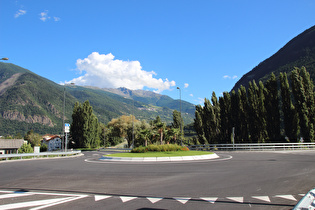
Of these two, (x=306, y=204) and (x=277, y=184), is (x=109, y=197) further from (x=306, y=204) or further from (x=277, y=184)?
(x=277, y=184)

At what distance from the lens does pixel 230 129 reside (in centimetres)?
4194

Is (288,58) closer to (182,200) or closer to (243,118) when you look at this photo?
(243,118)

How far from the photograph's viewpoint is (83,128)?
62562 millimetres

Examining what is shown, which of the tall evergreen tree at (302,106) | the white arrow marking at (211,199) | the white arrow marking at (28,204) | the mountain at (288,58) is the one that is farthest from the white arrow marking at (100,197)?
the mountain at (288,58)

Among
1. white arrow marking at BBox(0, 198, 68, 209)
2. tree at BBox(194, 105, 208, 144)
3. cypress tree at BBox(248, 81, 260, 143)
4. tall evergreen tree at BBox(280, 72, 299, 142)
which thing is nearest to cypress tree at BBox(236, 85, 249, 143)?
cypress tree at BBox(248, 81, 260, 143)

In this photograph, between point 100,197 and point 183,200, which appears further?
point 100,197

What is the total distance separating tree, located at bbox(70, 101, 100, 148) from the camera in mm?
→ 62844

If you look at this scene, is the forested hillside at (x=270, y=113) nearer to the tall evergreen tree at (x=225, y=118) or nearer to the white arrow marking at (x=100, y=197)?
the tall evergreen tree at (x=225, y=118)

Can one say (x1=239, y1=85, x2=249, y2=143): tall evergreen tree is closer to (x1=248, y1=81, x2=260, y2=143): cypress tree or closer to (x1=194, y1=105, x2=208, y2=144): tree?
(x1=248, y1=81, x2=260, y2=143): cypress tree

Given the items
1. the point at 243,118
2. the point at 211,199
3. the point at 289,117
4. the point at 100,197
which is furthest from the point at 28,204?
the point at 243,118

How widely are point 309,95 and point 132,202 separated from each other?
121 feet

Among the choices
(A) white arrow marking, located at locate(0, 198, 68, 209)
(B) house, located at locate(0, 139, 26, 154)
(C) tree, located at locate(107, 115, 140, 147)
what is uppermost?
(C) tree, located at locate(107, 115, 140, 147)

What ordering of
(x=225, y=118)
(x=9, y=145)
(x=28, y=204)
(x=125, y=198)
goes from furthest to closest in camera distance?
(x=9, y=145) → (x=225, y=118) → (x=125, y=198) → (x=28, y=204)

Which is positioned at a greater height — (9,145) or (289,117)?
(289,117)
